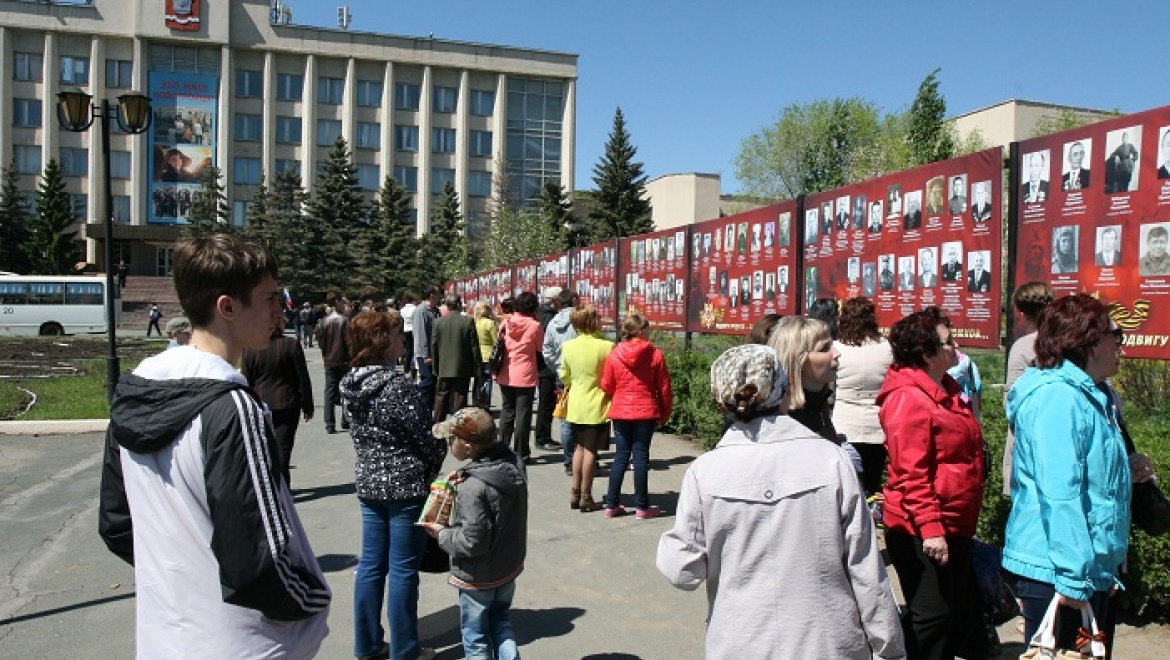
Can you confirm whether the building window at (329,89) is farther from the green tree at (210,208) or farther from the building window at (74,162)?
the building window at (74,162)

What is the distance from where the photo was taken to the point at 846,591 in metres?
2.61

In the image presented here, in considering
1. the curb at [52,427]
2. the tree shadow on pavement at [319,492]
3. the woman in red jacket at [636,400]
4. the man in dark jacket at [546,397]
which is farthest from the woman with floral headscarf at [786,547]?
the curb at [52,427]

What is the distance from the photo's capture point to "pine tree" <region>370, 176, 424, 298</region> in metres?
63.2

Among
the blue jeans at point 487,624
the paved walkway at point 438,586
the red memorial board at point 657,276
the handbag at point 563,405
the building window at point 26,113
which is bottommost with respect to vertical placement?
the paved walkway at point 438,586

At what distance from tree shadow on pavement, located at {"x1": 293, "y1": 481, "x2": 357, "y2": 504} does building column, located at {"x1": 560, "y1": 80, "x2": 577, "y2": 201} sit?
226 feet

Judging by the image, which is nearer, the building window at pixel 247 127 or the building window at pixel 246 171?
the building window at pixel 247 127

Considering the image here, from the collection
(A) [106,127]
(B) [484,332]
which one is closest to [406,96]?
(A) [106,127]

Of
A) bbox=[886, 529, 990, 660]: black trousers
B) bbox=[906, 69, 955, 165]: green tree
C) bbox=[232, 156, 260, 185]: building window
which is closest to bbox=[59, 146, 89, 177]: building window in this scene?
bbox=[232, 156, 260, 185]: building window

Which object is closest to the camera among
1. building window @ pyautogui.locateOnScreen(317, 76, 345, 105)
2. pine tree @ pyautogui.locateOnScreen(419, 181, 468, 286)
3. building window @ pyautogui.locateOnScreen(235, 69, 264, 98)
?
pine tree @ pyautogui.locateOnScreen(419, 181, 468, 286)

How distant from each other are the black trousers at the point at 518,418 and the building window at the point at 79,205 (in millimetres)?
69044

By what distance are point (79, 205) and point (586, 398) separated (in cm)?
7203

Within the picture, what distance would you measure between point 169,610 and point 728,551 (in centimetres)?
155

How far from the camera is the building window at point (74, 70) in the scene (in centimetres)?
6600

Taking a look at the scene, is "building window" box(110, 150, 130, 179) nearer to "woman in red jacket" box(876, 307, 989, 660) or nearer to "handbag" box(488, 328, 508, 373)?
"handbag" box(488, 328, 508, 373)
